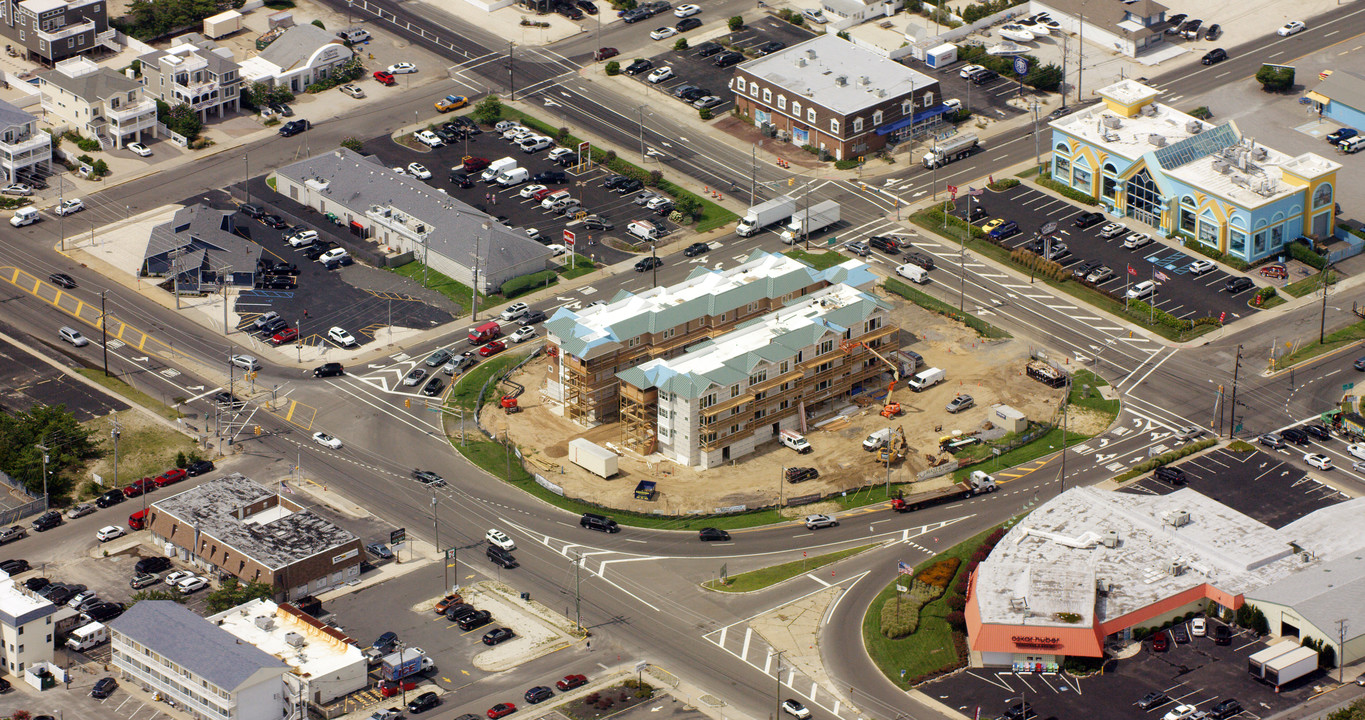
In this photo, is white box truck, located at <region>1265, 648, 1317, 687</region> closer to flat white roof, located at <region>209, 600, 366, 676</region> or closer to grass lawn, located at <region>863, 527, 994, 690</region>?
grass lawn, located at <region>863, 527, 994, 690</region>

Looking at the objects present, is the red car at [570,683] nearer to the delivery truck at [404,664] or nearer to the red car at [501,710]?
the red car at [501,710]

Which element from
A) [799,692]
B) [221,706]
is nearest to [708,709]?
[799,692]

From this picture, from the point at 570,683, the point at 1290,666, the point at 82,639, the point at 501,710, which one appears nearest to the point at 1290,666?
the point at 1290,666

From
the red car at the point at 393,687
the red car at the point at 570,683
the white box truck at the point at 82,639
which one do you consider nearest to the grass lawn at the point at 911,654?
the red car at the point at 570,683

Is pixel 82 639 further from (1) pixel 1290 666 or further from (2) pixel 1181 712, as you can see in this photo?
(1) pixel 1290 666

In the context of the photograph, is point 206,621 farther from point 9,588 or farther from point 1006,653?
point 1006,653

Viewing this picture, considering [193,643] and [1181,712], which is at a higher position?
[193,643]
